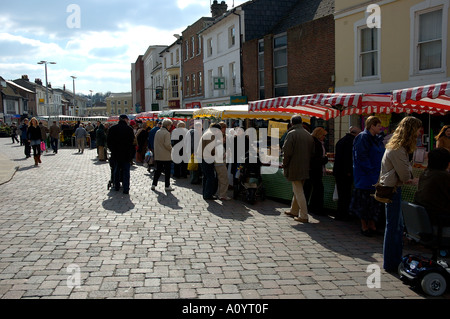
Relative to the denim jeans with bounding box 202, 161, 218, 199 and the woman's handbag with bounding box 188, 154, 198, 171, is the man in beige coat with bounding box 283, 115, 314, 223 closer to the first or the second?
the denim jeans with bounding box 202, 161, 218, 199

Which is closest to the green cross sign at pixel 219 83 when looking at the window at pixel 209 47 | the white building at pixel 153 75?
the window at pixel 209 47

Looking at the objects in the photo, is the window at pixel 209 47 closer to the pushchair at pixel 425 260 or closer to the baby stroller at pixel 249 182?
the baby stroller at pixel 249 182

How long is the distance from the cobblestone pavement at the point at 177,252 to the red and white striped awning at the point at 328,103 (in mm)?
2371

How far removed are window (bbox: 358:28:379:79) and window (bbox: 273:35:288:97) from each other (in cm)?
651

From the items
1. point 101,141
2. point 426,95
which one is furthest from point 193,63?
point 426,95

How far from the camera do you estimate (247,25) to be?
26984 millimetres

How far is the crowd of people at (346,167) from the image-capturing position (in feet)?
15.7

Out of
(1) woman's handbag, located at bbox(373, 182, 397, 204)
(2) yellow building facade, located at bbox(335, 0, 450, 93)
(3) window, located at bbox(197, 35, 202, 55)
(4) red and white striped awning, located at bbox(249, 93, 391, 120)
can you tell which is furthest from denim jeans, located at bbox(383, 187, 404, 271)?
(3) window, located at bbox(197, 35, 202, 55)

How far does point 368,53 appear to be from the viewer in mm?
15836

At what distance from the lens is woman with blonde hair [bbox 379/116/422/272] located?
15.7ft

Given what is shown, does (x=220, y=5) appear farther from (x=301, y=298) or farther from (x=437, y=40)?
(x=301, y=298)
